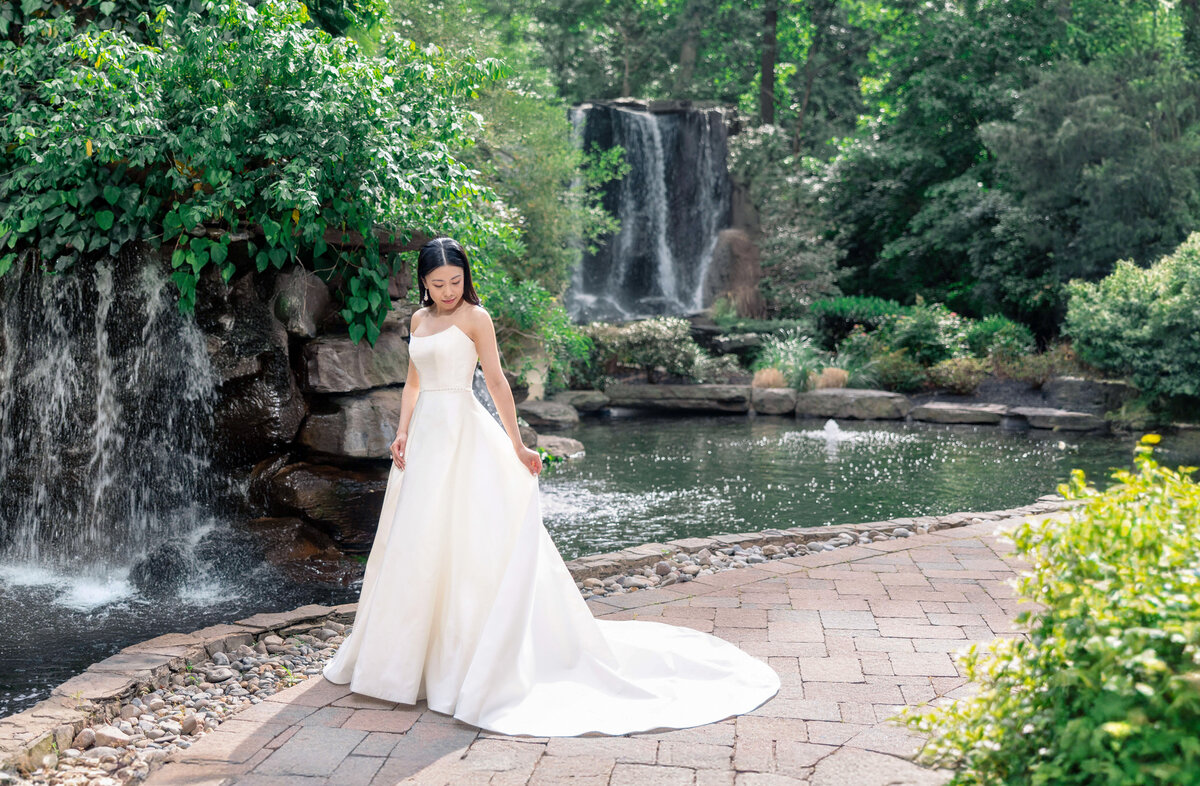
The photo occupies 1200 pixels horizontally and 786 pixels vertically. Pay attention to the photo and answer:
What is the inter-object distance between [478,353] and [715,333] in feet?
49.5

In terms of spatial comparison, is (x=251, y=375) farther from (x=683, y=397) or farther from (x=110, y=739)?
(x=683, y=397)

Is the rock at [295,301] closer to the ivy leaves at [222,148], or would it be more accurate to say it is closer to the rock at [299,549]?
the ivy leaves at [222,148]

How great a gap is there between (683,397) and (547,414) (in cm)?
290

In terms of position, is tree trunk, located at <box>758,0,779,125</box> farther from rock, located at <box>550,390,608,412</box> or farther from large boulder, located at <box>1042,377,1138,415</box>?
large boulder, located at <box>1042,377,1138,415</box>

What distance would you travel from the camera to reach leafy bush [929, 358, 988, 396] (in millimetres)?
15586

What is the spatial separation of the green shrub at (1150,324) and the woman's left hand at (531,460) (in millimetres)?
11533

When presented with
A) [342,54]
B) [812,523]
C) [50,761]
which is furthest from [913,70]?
[50,761]

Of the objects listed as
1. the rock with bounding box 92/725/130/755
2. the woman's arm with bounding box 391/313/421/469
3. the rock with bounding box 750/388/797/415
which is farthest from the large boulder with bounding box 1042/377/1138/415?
the rock with bounding box 92/725/130/755

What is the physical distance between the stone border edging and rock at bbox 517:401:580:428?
7.84 meters

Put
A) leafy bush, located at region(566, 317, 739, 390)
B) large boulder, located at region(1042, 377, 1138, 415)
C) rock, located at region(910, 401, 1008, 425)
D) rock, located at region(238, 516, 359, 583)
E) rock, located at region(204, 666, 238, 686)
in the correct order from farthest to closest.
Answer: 1. leafy bush, located at region(566, 317, 739, 390)
2. rock, located at region(910, 401, 1008, 425)
3. large boulder, located at region(1042, 377, 1138, 415)
4. rock, located at region(238, 516, 359, 583)
5. rock, located at region(204, 666, 238, 686)

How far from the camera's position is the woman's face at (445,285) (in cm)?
357

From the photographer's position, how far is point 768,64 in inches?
928

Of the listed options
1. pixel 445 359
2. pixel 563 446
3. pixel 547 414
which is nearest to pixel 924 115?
Answer: pixel 547 414

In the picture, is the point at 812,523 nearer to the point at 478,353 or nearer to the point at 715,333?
the point at 478,353
